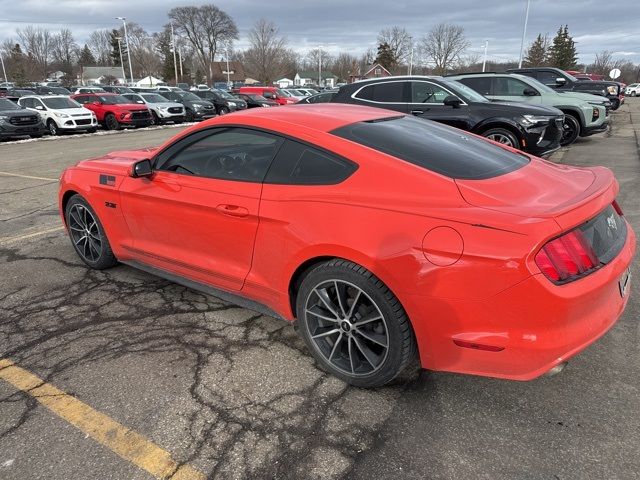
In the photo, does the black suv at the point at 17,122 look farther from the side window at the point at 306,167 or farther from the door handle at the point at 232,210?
the side window at the point at 306,167

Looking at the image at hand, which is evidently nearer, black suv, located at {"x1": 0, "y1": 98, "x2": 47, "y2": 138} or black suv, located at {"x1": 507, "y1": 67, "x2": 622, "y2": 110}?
black suv, located at {"x1": 507, "y1": 67, "x2": 622, "y2": 110}

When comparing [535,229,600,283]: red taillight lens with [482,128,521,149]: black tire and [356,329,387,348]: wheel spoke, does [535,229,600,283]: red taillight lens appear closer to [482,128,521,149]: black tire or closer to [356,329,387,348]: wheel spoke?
[356,329,387,348]: wheel spoke

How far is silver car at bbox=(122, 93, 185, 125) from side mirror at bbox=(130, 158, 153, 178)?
20.2 meters

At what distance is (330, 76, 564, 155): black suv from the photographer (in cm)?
813

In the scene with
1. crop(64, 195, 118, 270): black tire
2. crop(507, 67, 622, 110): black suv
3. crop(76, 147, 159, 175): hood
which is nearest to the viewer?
crop(76, 147, 159, 175): hood

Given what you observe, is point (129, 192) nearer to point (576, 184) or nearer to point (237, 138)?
point (237, 138)

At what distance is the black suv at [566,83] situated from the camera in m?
15.5

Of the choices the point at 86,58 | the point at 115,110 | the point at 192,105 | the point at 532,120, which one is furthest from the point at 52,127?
the point at 86,58

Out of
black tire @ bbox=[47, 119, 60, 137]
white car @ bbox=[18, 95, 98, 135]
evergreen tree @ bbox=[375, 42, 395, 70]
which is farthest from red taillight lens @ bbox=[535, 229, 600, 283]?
evergreen tree @ bbox=[375, 42, 395, 70]

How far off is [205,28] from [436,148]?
94457 mm

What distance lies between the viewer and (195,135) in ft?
11.0

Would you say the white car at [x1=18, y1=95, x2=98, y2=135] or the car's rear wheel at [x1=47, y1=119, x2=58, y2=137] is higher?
the white car at [x1=18, y1=95, x2=98, y2=135]

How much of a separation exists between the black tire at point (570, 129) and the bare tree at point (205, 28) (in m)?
83.9

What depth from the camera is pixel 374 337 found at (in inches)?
100
